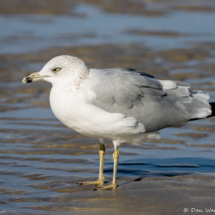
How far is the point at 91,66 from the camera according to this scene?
1188 centimetres

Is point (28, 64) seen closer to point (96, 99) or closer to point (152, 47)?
point (152, 47)

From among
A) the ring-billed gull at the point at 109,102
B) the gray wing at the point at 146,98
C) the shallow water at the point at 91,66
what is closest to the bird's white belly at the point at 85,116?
the ring-billed gull at the point at 109,102

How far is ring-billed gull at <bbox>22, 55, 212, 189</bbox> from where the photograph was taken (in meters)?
5.43

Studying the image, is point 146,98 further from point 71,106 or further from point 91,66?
point 91,66

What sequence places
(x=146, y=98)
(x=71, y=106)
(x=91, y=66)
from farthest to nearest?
1. (x=91, y=66)
2. (x=146, y=98)
3. (x=71, y=106)

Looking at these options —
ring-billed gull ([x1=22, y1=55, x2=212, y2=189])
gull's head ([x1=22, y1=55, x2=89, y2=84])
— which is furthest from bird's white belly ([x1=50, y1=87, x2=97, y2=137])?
gull's head ([x1=22, y1=55, x2=89, y2=84])

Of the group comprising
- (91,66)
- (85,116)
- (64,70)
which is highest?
(64,70)

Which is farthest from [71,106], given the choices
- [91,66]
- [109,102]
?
[91,66]

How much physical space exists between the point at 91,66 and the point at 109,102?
6.38 metres

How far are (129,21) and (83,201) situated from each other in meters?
13.3

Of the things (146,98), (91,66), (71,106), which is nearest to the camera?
(71,106)

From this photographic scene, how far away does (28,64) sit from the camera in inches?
484

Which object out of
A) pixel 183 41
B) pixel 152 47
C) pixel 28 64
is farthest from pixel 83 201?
pixel 183 41

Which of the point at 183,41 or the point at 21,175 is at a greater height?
the point at 183,41
